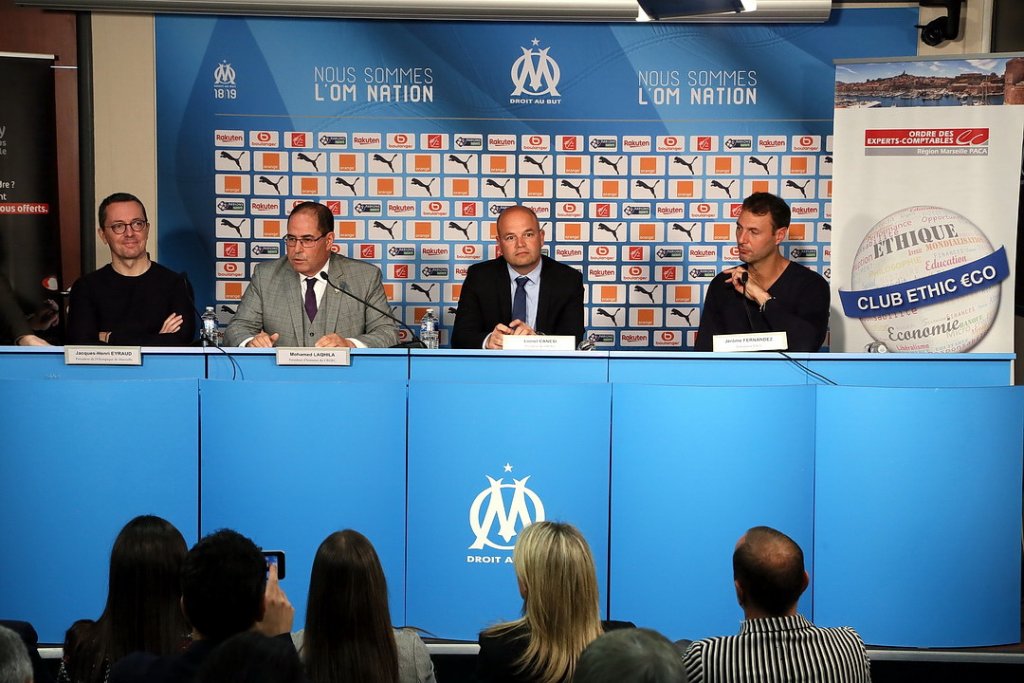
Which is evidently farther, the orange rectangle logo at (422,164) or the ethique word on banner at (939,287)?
the orange rectangle logo at (422,164)

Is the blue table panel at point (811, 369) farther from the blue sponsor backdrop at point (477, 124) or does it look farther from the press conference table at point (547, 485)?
the blue sponsor backdrop at point (477, 124)

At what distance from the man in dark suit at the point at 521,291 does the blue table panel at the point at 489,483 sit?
1.15 m

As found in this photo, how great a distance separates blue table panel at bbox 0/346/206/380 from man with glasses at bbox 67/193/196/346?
67 cm

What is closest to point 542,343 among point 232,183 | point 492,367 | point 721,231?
point 492,367

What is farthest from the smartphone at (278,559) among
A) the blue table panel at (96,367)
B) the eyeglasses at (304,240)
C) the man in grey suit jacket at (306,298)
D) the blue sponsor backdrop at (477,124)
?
the blue sponsor backdrop at (477,124)

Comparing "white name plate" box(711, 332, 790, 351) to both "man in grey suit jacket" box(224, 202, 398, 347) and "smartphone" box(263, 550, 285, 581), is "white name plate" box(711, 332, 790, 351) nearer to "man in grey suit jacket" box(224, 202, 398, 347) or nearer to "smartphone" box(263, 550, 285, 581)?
"man in grey suit jacket" box(224, 202, 398, 347)

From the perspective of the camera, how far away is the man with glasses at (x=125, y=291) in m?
4.76

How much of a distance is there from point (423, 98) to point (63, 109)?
A: 1.99 m

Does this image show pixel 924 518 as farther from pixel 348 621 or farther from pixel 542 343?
pixel 348 621

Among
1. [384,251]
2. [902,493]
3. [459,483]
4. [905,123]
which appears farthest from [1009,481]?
[384,251]

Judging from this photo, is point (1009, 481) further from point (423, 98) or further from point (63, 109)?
point (63, 109)

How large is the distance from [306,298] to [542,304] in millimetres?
1059

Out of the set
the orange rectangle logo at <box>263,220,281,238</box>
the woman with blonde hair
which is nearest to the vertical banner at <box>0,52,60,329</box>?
the orange rectangle logo at <box>263,220,281,238</box>

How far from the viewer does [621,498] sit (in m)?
3.92
